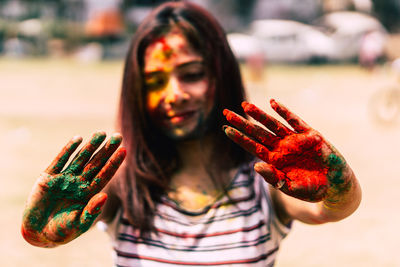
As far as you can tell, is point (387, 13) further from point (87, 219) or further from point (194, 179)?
point (87, 219)

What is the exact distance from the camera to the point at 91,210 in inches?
63.9

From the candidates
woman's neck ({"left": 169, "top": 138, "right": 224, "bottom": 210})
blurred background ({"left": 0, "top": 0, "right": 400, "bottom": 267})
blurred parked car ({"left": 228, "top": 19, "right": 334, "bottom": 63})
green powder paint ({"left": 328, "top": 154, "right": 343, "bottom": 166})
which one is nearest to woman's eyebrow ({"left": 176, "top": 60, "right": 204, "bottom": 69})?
woman's neck ({"left": 169, "top": 138, "right": 224, "bottom": 210})

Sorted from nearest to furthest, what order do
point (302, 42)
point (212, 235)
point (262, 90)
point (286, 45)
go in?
point (212, 235) < point (262, 90) < point (286, 45) < point (302, 42)

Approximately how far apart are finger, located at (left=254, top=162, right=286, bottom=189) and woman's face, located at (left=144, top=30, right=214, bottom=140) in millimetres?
517

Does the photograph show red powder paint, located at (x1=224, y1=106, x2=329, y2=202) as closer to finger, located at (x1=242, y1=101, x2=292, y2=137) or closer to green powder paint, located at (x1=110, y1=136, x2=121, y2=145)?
finger, located at (x1=242, y1=101, x2=292, y2=137)

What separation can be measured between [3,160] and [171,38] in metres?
5.80

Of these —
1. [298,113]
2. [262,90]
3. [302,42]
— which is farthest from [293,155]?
[302,42]

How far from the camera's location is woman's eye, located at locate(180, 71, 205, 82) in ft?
6.76

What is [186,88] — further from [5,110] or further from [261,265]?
[5,110]

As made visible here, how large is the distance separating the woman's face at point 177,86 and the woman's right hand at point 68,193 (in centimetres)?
41

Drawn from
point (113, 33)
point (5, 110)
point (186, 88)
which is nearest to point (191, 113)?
point (186, 88)

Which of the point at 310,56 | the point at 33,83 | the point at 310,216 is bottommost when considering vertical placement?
the point at 310,56

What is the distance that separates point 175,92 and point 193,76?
0.36 ft

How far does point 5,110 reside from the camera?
433 inches
